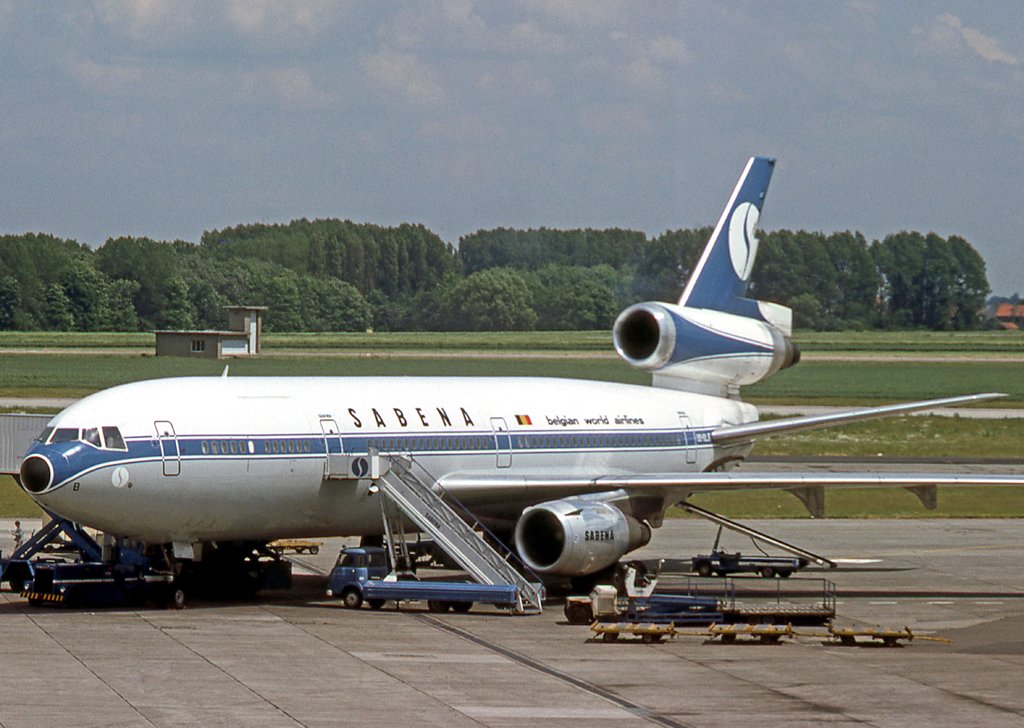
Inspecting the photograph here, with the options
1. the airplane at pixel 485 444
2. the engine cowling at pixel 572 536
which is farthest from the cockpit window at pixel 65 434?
the engine cowling at pixel 572 536

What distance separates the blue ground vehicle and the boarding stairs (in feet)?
1.42

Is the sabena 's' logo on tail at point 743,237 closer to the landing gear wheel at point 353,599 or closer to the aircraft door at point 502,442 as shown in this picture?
the aircraft door at point 502,442

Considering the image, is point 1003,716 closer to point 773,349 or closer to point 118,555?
point 118,555

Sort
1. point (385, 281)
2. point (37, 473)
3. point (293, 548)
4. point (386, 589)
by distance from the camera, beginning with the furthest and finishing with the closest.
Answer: point (385, 281)
point (293, 548)
point (386, 589)
point (37, 473)

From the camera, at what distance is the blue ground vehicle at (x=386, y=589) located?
33.0 m

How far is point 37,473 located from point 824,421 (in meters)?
18.2

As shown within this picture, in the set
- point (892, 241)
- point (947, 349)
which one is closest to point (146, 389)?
point (892, 241)

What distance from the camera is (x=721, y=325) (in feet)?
143

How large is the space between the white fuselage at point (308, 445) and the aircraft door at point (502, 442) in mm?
26

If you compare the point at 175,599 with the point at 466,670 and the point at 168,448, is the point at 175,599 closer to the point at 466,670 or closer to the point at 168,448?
the point at 168,448

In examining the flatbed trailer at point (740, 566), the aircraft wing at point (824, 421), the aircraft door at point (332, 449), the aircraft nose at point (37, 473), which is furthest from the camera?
the flatbed trailer at point (740, 566)

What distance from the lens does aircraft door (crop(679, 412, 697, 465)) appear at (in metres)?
42.0

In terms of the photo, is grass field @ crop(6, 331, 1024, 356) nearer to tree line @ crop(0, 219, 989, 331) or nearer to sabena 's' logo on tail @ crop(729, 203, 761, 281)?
tree line @ crop(0, 219, 989, 331)

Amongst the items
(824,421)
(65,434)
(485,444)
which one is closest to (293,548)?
(485,444)
